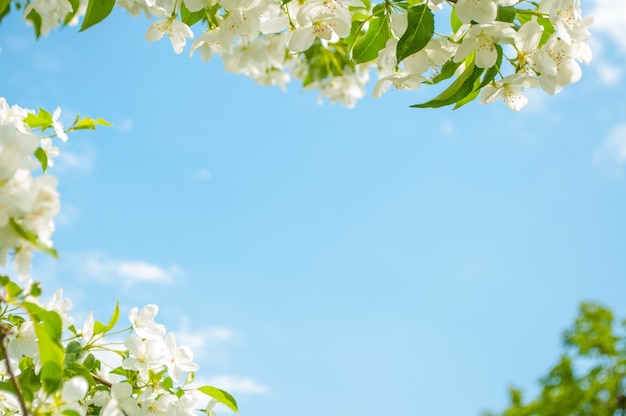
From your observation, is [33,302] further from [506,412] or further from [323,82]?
[506,412]

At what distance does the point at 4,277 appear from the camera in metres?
0.93

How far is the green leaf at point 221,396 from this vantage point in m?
1.53

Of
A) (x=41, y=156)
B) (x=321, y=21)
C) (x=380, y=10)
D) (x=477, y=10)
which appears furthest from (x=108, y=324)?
(x=477, y=10)

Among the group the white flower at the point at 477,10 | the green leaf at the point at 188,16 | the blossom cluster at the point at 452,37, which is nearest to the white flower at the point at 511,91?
the blossom cluster at the point at 452,37

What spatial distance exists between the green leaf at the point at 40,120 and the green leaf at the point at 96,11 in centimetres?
24

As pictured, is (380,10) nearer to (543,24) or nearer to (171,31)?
(543,24)

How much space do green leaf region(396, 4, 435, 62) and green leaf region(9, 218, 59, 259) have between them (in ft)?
2.55

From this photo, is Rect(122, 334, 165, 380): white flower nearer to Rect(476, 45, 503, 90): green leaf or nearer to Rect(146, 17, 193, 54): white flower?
Rect(146, 17, 193, 54): white flower

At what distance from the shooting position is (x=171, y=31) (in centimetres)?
179

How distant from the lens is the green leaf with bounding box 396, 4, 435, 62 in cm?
133

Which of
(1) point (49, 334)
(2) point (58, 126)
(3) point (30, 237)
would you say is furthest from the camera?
(2) point (58, 126)

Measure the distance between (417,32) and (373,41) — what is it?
0.16m

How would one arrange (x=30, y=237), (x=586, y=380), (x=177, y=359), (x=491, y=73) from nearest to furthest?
(x=30, y=237) → (x=491, y=73) → (x=177, y=359) → (x=586, y=380)

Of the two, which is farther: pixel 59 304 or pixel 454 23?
pixel 59 304
